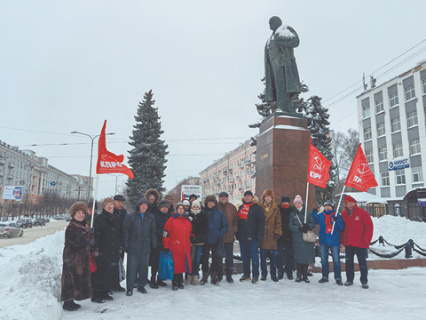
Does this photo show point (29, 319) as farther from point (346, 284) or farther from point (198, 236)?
point (346, 284)

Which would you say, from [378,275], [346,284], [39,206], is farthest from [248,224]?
[39,206]

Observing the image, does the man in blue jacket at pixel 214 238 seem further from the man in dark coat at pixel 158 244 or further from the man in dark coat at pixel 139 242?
the man in dark coat at pixel 139 242

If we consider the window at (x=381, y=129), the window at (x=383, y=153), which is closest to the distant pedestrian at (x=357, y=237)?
the window at (x=383, y=153)

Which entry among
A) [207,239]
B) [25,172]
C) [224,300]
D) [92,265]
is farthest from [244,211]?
[25,172]

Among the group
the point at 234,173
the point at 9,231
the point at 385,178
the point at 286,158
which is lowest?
the point at 9,231

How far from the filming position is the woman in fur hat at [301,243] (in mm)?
6340

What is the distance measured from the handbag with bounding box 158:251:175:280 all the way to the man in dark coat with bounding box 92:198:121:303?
0.81 meters

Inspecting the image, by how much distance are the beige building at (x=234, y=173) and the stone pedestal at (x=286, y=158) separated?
4371 cm

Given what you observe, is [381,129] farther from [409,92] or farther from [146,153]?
[146,153]

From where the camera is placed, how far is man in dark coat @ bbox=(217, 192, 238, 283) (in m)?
6.40

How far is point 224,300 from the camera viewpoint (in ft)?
16.8

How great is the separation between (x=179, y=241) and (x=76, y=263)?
1.89 metres

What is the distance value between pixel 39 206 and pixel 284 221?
2892 inches

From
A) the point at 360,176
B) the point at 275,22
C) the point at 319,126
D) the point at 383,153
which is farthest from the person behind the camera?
the point at 383,153
